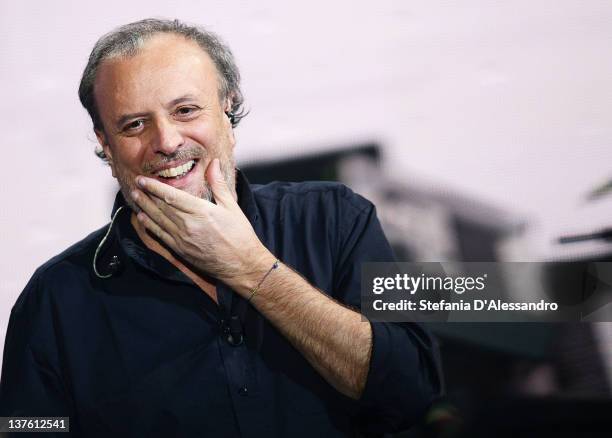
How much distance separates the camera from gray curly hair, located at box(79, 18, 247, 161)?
1372 mm

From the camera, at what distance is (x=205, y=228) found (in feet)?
3.85

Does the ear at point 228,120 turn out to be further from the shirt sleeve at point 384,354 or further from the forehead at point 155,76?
the shirt sleeve at point 384,354

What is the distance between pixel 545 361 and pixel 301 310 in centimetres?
72

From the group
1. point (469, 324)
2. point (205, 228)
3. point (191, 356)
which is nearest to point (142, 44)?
point (205, 228)

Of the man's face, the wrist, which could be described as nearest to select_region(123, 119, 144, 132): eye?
the man's face

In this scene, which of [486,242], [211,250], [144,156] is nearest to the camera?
[211,250]

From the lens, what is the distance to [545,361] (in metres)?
1.54

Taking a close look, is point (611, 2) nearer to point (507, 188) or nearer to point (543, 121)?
point (543, 121)

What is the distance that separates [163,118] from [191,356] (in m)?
0.49

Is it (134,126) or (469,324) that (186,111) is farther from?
(469,324)

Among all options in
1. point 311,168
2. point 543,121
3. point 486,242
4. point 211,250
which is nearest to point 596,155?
point 543,121

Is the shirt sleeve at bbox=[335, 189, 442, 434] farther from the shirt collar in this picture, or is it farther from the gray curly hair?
the gray curly hair

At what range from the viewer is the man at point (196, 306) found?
119 centimetres

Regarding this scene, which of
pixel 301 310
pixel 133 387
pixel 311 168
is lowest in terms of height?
pixel 133 387
